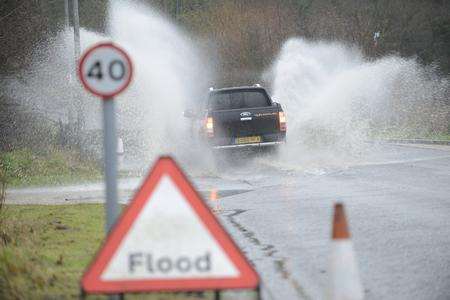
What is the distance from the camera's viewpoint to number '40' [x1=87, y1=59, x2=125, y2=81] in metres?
5.96

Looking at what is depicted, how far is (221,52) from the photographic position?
4834 centimetres

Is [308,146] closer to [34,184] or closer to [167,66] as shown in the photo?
[34,184]

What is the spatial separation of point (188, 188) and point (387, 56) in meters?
45.8

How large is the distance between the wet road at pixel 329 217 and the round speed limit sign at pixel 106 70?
7.59 feet

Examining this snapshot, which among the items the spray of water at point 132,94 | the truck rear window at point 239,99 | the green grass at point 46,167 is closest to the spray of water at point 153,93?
the spray of water at point 132,94

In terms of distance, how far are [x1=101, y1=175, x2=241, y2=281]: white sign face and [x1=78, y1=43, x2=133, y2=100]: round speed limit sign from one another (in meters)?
0.87

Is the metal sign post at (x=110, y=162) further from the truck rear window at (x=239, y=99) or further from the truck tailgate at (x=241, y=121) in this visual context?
the truck rear window at (x=239, y=99)

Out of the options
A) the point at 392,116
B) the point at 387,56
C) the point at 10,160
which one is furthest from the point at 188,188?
the point at 387,56

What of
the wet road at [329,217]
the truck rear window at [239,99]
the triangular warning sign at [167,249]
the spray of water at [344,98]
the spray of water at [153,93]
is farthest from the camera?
the spray of water at [153,93]

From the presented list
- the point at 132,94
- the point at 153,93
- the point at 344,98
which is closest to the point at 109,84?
the point at 344,98

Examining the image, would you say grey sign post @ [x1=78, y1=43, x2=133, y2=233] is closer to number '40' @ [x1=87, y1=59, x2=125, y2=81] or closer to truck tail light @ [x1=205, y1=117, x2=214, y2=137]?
number '40' @ [x1=87, y1=59, x2=125, y2=81]

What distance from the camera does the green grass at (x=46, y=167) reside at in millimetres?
20016

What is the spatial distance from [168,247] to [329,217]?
7.10 metres

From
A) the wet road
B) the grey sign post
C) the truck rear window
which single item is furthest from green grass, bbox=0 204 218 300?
the truck rear window
